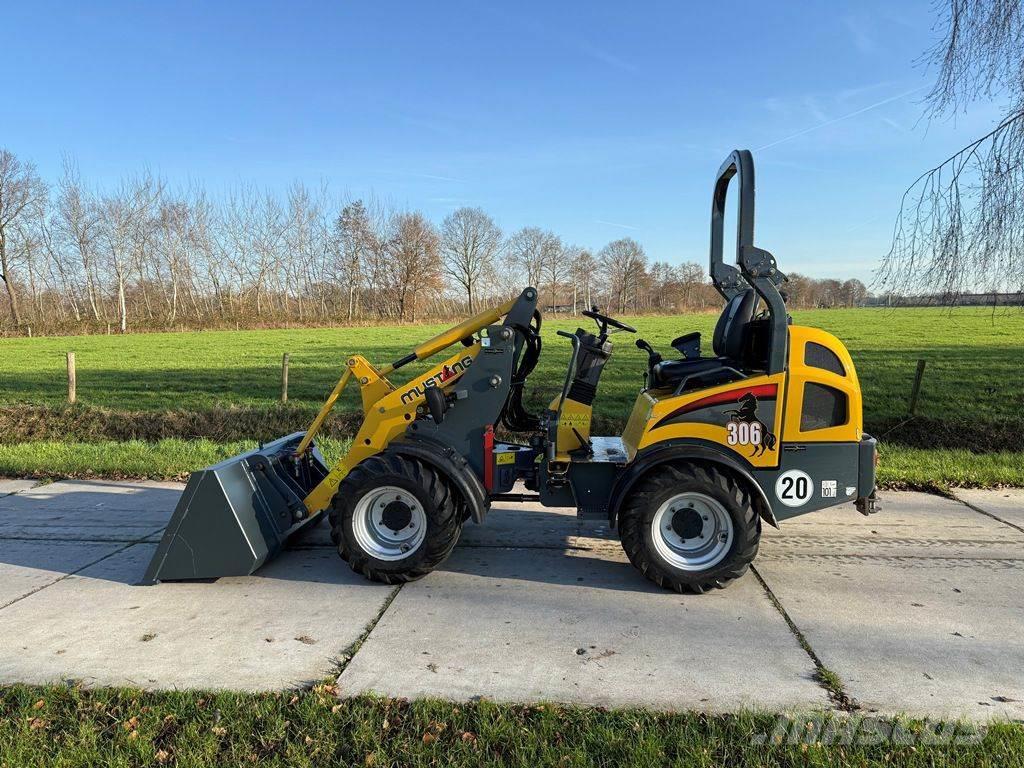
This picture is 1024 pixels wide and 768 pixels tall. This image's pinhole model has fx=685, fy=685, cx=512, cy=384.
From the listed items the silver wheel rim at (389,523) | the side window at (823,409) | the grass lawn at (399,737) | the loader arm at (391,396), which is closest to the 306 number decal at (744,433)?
the side window at (823,409)

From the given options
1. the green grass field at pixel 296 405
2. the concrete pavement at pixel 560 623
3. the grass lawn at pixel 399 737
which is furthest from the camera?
the green grass field at pixel 296 405

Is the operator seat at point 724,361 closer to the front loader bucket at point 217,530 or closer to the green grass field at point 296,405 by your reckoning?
the front loader bucket at point 217,530

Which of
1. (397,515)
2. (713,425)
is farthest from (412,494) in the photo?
(713,425)

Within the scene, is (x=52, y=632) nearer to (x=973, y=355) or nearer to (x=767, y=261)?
(x=767, y=261)

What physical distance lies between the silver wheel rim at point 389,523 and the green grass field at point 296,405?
427 centimetres

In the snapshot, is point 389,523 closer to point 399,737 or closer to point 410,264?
point 399,737

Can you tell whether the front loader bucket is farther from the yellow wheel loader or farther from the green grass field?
the green grass field

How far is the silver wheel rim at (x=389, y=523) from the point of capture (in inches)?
181

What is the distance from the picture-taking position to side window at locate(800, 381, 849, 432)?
4.40 m

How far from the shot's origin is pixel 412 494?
4547 mm

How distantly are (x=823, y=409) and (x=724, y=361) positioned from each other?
0.72 metres

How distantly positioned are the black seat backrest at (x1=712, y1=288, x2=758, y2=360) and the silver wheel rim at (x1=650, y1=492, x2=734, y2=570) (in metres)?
1.10

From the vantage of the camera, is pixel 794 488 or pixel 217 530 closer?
pixel 794 488

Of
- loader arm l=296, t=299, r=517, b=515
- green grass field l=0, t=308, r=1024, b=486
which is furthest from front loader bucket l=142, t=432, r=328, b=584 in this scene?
green grass field l=0, t=308, r=1024, b=486
